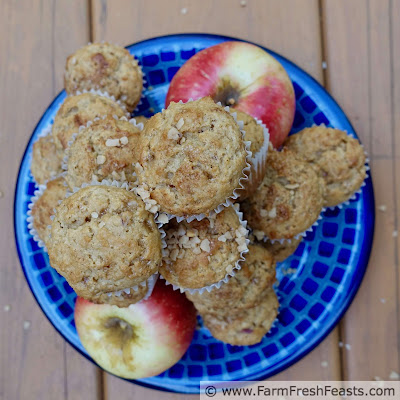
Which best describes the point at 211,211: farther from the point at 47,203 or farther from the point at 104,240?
the point at 47,203

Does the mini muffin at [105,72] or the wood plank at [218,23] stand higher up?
the wood plank at [218,23]

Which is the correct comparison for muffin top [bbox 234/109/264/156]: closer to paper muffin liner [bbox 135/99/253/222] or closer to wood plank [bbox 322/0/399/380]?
paper muffin liner [bbox 135/99/253/222]

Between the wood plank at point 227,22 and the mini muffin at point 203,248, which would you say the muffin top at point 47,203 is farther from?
the wood plank at point 227,22

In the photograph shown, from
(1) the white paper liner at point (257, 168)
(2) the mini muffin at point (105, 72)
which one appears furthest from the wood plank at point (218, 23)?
(1) the white paper liner at point (257, 168)

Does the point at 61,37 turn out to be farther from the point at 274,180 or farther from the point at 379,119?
the point at 379,119

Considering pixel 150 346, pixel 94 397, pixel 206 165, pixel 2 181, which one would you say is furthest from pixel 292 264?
pixel 2 181

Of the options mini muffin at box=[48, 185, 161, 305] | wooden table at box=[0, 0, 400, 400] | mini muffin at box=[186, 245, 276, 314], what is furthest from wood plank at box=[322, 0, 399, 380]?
mini muffin at box=[48, 185, 161, 305]
